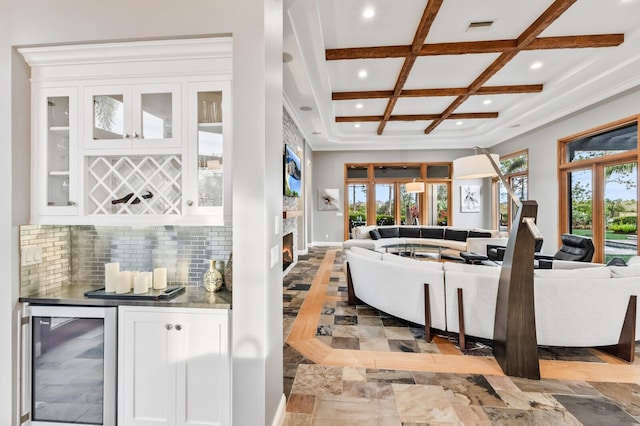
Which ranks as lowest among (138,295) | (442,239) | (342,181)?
(442,239)

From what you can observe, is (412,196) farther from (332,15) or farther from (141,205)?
(141,205)

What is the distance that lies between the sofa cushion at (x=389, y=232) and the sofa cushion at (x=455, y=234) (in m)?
1.34

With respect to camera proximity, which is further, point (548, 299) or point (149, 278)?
point (548, 299)

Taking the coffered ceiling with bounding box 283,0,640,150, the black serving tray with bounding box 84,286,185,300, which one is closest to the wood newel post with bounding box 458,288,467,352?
the black serving tray with bounding box 84,286,185,300

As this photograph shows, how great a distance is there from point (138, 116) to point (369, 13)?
9.38 ft

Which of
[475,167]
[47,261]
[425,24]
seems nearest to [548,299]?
[475,167]

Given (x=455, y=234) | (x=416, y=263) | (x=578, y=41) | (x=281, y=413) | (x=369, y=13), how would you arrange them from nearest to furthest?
1. (x=281, y=413)
2. (x=416, y=263)
3. (x=369, y=13)
4. (x=578, y=41)
5. (x=455, y=234)

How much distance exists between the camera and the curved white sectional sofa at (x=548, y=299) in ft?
8.36

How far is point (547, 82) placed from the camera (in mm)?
5219

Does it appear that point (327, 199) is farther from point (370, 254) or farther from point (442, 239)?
point (370, 254)

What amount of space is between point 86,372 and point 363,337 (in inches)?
91.4

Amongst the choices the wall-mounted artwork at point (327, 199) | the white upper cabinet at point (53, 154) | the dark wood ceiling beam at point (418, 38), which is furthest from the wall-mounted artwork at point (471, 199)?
the white upper cabinet at point (53, 154)

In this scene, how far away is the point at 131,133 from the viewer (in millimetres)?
1689

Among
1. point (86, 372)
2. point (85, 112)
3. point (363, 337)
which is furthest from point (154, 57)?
point (363, 337)
